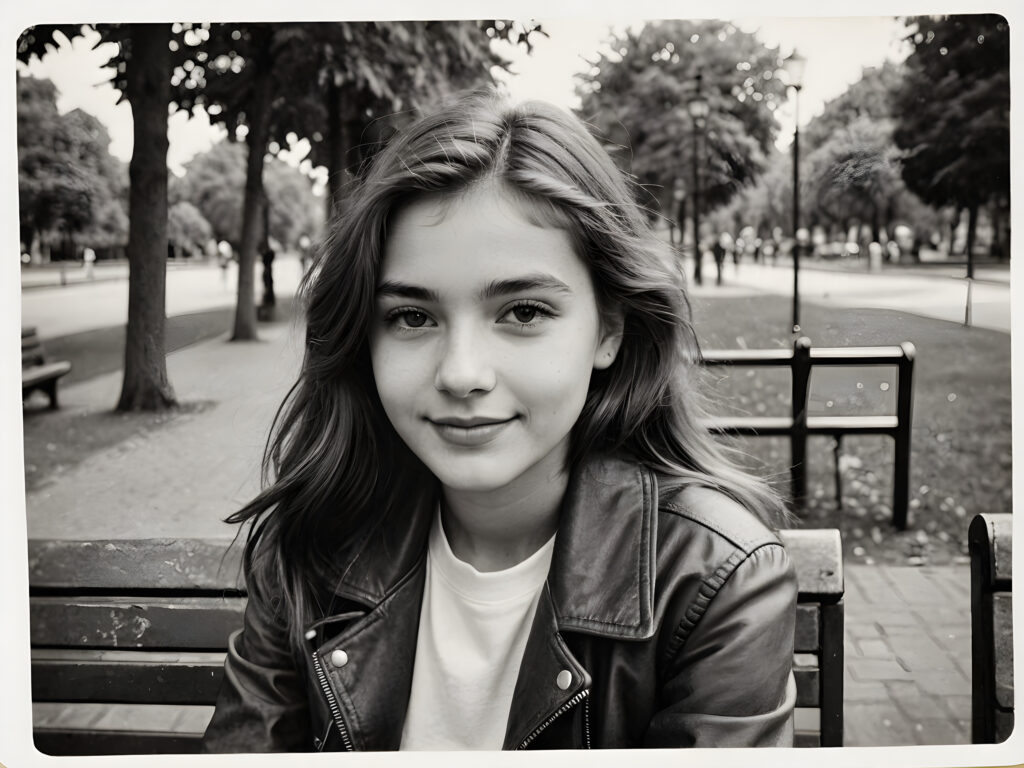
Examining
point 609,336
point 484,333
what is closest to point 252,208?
point 484,333

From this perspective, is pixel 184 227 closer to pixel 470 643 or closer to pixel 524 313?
pixel 524 313

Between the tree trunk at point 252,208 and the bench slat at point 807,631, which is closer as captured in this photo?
the bench slat at point 807,631

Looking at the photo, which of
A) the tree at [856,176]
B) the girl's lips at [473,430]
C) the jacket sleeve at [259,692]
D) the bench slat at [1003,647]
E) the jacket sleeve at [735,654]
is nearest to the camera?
the jacket sleeve at [735,654]

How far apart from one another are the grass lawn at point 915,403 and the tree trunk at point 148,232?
115cm

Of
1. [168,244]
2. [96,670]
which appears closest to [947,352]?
[168,244]

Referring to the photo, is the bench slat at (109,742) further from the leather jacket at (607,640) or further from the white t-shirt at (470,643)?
the white t-shirt at (470,643)

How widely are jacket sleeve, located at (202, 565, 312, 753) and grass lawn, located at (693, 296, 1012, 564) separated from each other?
3.35 ft

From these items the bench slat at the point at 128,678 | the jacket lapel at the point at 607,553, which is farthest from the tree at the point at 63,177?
the jacket lapel at the point at 607,553

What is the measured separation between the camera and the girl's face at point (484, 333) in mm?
1498

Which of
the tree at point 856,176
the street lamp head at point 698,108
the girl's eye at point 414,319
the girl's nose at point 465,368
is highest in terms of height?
the street lamp head at point 698,108

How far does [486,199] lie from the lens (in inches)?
58.6

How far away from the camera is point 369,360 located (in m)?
1.70

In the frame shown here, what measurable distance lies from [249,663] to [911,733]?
138 cm

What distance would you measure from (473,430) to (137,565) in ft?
2.75
